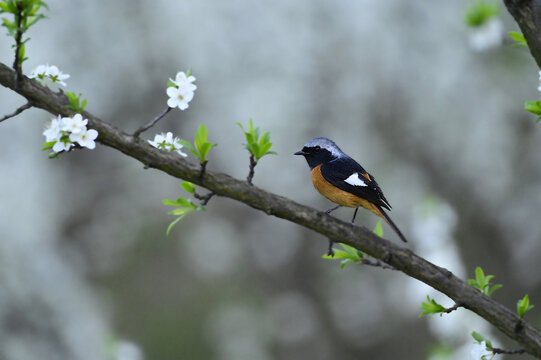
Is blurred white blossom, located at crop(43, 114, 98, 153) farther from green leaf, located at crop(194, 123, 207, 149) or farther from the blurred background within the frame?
the blurred background

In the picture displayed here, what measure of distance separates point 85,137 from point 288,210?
25.4 inches

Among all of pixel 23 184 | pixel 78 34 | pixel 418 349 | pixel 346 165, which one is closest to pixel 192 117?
pixel 78 34

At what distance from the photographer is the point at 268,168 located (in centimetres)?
712

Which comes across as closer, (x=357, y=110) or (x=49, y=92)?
(x=49, y=92)

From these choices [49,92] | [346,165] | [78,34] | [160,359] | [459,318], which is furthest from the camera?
[78,34]

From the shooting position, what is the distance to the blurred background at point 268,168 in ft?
22.2

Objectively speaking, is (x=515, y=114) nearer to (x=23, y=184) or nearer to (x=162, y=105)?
(x=162, y=105)

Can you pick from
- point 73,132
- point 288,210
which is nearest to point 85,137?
point 73,132

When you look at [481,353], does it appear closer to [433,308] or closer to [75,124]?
[433,308]

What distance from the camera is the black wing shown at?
7.48 feet

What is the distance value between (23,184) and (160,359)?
2581 millimetres

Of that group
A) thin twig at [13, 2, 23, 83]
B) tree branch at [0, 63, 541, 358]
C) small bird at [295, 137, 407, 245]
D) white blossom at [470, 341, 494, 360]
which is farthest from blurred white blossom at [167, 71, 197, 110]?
white blossom at [470, 341, 494, 360]

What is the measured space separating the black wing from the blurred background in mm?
4254

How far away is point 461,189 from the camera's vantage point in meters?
7.13
